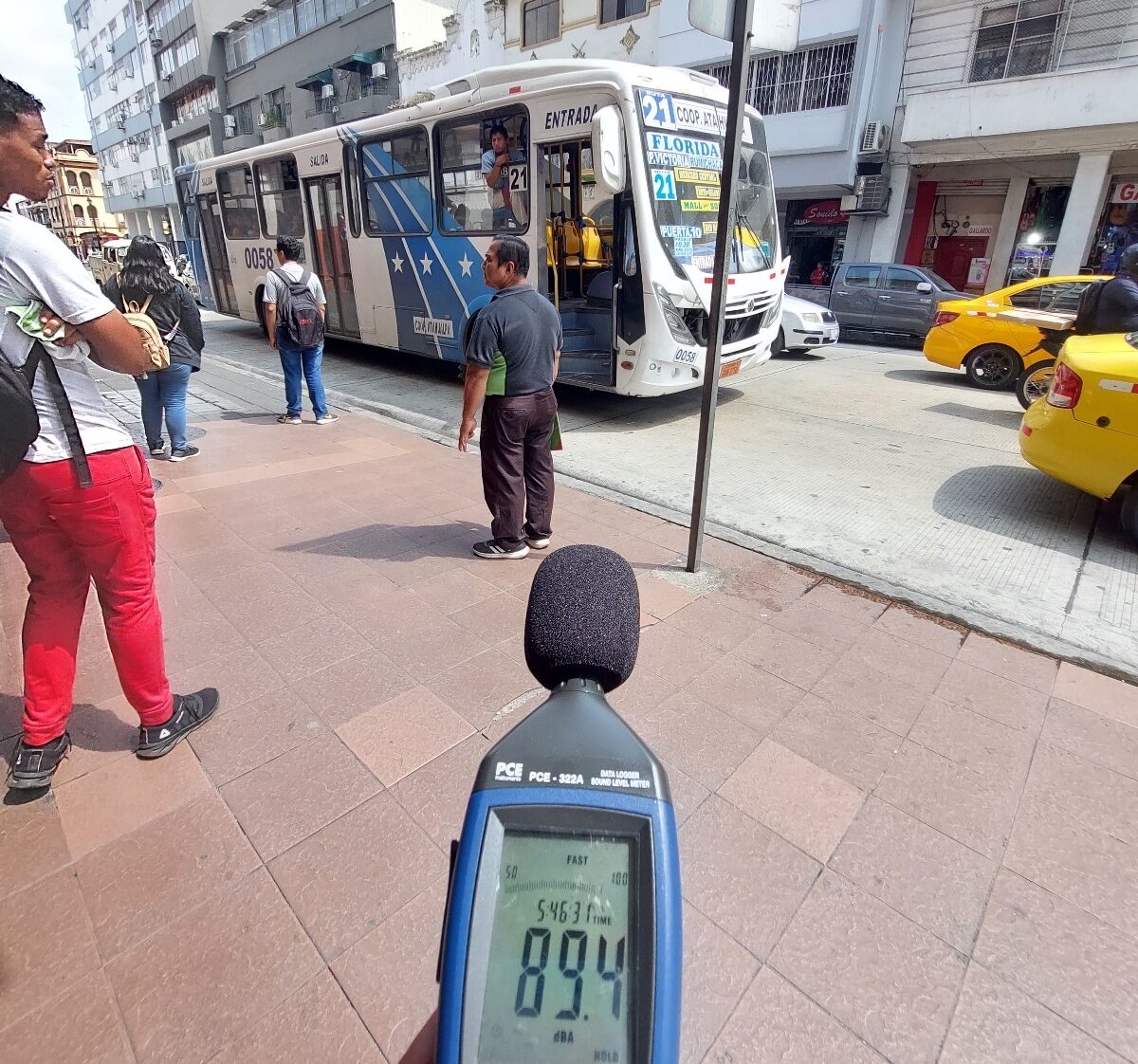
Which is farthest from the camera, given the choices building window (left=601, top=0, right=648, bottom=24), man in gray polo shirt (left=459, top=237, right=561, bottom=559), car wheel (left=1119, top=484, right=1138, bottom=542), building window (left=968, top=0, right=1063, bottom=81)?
building window (left=601, top=0, right=648, bottom=24)

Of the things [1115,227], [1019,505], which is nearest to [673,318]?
[1019,505]

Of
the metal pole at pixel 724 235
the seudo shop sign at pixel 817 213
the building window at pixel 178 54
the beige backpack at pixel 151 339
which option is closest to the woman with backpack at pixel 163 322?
the beige backpack at pixel 151 339

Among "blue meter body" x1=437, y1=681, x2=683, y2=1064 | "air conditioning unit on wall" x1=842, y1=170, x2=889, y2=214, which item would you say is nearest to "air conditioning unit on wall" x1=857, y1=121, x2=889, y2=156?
"air conditioning unit on wall" x1=842, y1=170, x2=889, y2=214

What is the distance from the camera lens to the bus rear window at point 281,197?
10.9 m

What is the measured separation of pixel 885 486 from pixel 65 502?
17.9 feet

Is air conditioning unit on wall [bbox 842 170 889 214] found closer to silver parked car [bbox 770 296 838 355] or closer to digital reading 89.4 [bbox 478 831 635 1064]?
silver parked car [bbox 770 296 838 355]

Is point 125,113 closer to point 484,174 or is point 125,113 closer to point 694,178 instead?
point 484,174

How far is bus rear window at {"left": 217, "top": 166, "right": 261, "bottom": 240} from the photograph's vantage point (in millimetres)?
12172

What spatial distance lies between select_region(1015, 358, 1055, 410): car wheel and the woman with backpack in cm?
858

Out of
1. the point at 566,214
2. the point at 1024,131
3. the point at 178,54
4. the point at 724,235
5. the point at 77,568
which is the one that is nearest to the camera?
the point at 77,568

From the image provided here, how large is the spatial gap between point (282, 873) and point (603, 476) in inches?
167

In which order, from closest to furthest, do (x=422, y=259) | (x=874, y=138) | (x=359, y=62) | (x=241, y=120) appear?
(x=422, y=259), (x=874, y=138), (x=359, y=62), (x=241, y=120)

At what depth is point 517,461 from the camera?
4008mm

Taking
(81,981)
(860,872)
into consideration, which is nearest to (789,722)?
(860,872)
